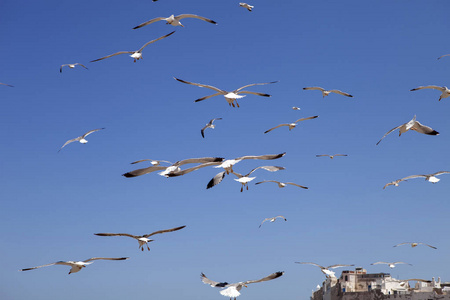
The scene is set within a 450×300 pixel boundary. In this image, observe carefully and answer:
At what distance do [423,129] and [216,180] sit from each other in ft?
28.1

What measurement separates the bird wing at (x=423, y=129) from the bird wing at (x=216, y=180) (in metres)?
7.82

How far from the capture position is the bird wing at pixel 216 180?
15.4 m

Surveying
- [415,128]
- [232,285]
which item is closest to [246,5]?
[415,128]

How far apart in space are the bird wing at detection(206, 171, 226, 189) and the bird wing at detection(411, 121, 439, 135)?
7818 millimetres

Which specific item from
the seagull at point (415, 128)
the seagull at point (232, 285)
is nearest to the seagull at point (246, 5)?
the seagull at point (415, 128)

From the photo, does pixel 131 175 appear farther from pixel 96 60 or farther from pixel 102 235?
pixel 96 60

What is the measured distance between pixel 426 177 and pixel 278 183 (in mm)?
7309

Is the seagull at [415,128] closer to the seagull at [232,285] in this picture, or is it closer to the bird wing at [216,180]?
the bird wing at [216,180]

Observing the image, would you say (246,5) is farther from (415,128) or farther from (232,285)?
(232,285)

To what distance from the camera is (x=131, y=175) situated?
15.3m

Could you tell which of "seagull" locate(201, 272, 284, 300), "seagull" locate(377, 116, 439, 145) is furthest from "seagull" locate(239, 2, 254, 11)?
"seagull" locate(201, 272, 284, 300)

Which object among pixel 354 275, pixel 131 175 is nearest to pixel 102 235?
pixel 131 175

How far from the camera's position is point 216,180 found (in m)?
15.7

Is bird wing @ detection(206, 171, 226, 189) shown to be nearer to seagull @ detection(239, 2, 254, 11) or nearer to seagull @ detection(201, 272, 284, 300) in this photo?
seagull @ detection(201, 272, 284, 300)
